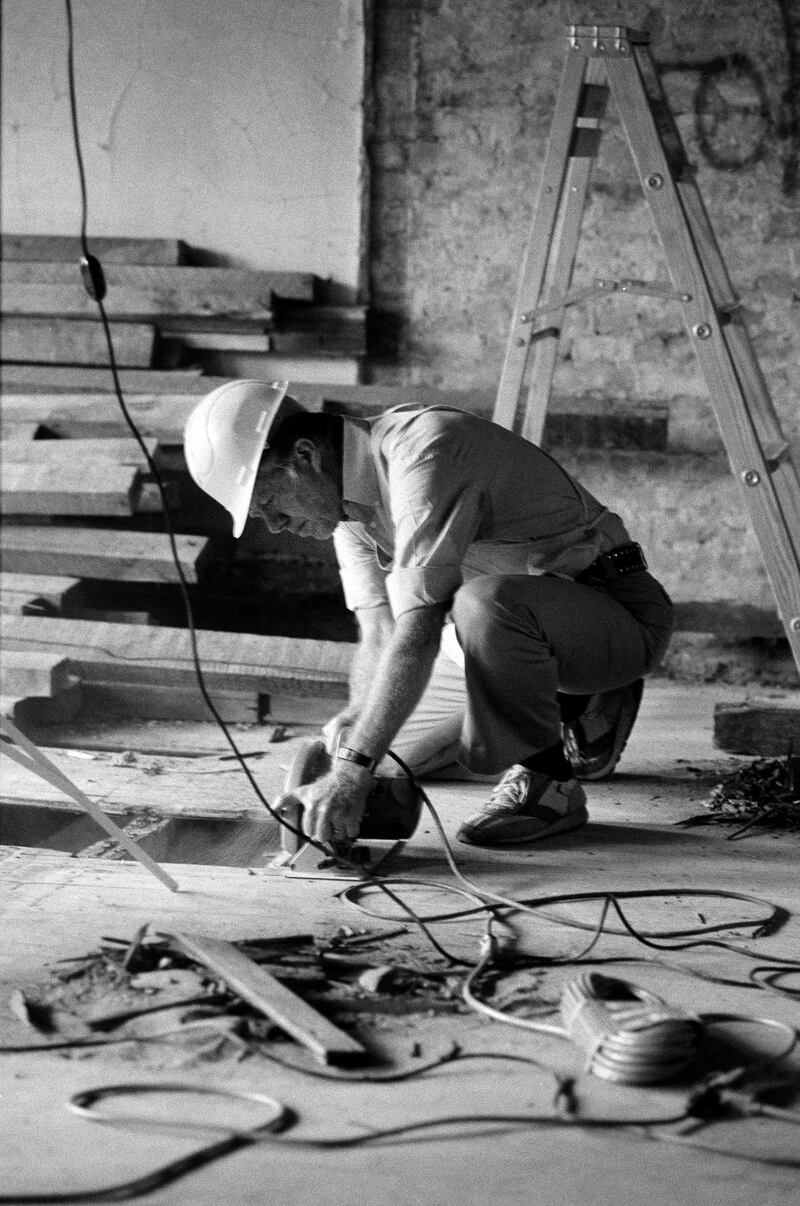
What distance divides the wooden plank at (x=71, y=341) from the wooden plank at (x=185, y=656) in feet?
4.09

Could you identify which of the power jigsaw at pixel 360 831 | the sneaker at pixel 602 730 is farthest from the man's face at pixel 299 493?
the sneaker at pixel 602 730

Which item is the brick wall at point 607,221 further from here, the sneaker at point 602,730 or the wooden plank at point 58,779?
the wooden plank at point 58,779

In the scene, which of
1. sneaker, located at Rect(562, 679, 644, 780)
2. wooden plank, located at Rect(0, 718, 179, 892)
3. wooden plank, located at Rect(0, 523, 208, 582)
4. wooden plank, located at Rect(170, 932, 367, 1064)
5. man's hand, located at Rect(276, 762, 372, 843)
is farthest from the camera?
wooden plank, located at Rect(0, 523, 208, 582)

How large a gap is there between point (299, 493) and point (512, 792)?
0.87 m

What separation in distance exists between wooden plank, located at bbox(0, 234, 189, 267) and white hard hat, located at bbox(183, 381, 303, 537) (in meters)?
2.44

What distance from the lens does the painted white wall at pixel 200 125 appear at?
4945 millimetres

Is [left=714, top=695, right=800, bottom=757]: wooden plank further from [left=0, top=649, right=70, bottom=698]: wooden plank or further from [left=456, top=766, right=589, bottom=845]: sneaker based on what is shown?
[left=0, top=649, right=70, bottom=698]: wooden plank

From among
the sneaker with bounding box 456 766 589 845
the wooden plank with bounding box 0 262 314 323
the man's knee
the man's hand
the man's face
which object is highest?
the wooden plank with bounding box 0 262 314 323

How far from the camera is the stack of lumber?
16.4ft

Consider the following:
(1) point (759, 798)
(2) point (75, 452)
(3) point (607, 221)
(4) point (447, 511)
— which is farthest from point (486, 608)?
(3) point (607, 221)

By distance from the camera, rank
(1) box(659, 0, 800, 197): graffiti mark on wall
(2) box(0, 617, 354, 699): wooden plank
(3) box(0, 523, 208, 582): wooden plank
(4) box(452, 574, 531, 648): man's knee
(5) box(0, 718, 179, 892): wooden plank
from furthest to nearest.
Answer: (1) box(659, 0, 800, 197): graffiti mark on wall
(3) box(0, 523, 208, 582): wooden plank
(2) box(0, 617, 354, 699): wooden plank
(4) box(452, 574, 531, 648): man's knee
(5) box(0, 718, 179, 892): wooden plank

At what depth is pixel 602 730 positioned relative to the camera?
11.2ft

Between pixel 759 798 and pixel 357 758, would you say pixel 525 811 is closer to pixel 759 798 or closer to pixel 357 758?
pixel 357 758

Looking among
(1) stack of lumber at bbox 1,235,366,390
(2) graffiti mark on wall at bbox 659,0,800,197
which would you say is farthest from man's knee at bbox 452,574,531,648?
(2) graffiti mark on wall at bbox 659,0,800,197
